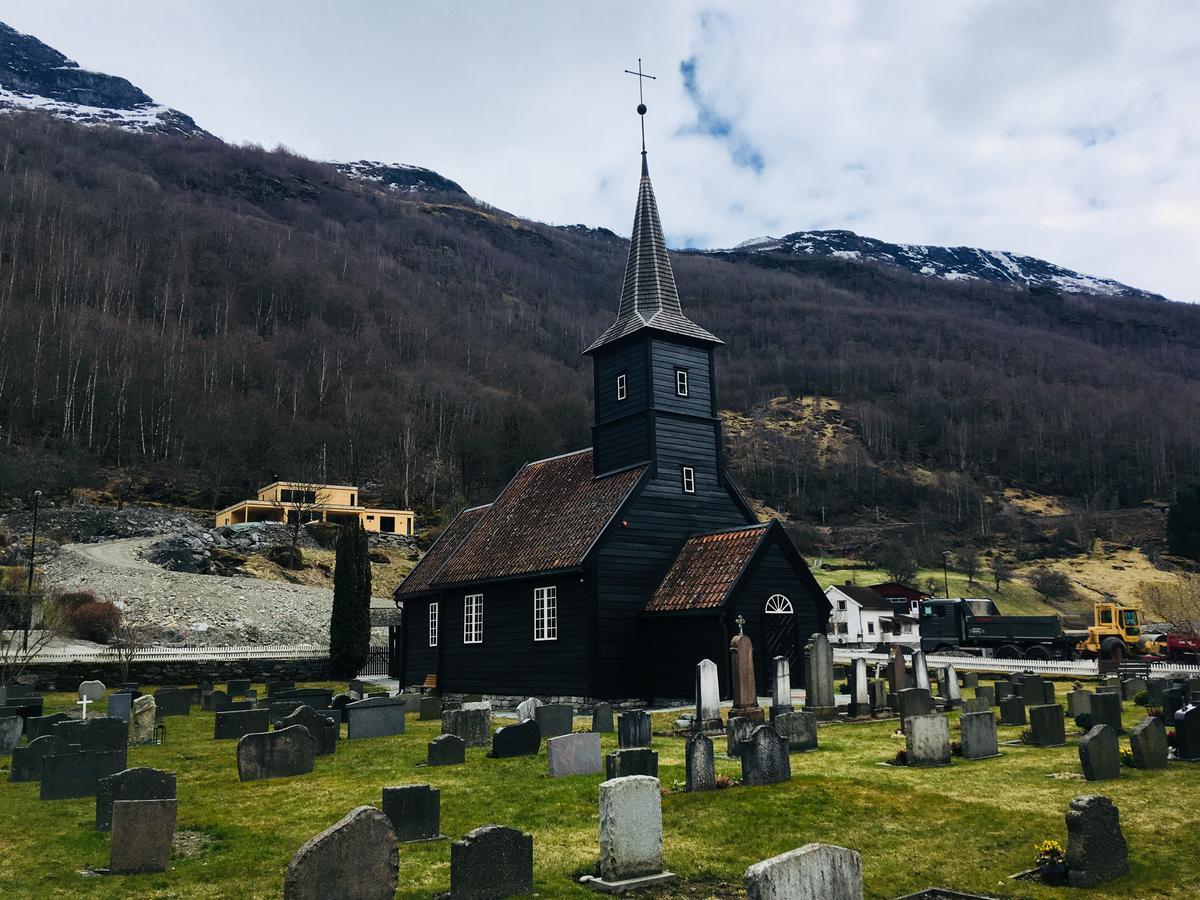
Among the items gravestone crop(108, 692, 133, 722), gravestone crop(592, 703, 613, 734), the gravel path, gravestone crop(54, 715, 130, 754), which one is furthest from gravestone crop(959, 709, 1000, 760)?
the gravel path

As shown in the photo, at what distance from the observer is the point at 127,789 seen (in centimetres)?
1036

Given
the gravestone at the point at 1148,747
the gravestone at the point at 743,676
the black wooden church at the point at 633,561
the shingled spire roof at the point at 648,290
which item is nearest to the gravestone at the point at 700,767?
the gravestone at the point at 1148,747

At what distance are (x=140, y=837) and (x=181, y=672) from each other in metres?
29.3

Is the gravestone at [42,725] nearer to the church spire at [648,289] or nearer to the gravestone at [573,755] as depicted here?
the gravestone at [573,755]

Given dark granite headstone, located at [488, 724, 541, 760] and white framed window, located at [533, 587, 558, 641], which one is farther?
white framed window, located at [533, 587, 558, 641]

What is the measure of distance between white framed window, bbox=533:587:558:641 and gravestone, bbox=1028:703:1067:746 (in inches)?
536

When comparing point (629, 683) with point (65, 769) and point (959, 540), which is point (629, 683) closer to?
point (65, 769)

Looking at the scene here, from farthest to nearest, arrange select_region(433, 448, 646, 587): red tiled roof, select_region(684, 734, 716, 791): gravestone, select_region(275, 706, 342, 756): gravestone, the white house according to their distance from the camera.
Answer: the white house < select_region(433, 448, 646, 587): red tiled roof < select_region(275, 706, 342, 756): gravestone < select_region(684, 734, 716, 791): gravestone

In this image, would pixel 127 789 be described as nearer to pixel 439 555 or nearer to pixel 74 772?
pixel 74 772

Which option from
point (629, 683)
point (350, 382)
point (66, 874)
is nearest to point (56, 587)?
point (629, 683)

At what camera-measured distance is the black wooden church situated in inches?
977

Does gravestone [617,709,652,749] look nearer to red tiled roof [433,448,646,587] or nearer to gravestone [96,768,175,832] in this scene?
gravestone [96,768,175,832]

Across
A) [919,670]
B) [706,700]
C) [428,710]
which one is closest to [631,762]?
[706,700]

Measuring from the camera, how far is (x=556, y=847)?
953cm
